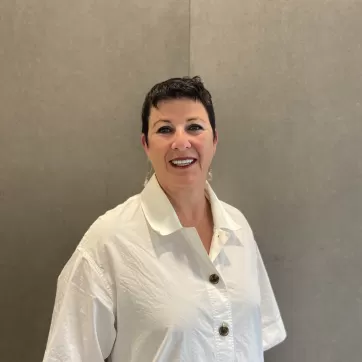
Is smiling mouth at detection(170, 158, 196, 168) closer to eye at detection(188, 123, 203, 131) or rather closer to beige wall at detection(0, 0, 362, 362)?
eye at detection(188, 123, 203, 131)

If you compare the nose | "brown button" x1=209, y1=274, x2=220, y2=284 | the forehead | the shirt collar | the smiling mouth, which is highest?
the forehead

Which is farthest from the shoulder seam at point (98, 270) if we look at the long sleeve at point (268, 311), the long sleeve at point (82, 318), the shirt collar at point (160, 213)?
the long sleeve at point (268, 311)

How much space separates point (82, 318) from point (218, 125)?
0.59 m

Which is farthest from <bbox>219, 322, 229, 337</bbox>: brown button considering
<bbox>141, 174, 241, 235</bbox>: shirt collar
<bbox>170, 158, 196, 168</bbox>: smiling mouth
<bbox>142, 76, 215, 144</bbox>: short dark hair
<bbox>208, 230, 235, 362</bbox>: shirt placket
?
<bbox>142, 76, 215, 144</bbox>: short dark hair

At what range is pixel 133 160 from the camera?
3.97 feet

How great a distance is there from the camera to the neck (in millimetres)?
1050

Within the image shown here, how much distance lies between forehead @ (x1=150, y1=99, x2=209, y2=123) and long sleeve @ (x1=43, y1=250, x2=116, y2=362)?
1.09 ft

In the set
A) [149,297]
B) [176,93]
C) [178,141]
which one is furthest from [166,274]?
[176,93]

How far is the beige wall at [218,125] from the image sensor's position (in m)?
1.12

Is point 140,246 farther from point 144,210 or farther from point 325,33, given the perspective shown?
point 325,33

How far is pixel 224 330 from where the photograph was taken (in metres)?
0.97

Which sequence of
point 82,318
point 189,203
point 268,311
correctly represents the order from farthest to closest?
1. point 268,311
2. point 189,203
3. point 82,318

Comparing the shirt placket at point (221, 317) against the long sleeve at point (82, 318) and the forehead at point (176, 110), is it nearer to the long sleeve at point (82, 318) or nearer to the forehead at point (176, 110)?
the long sleeve at point (82, 318)

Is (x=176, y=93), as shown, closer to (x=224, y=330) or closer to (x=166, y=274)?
(x=166, y=274)
